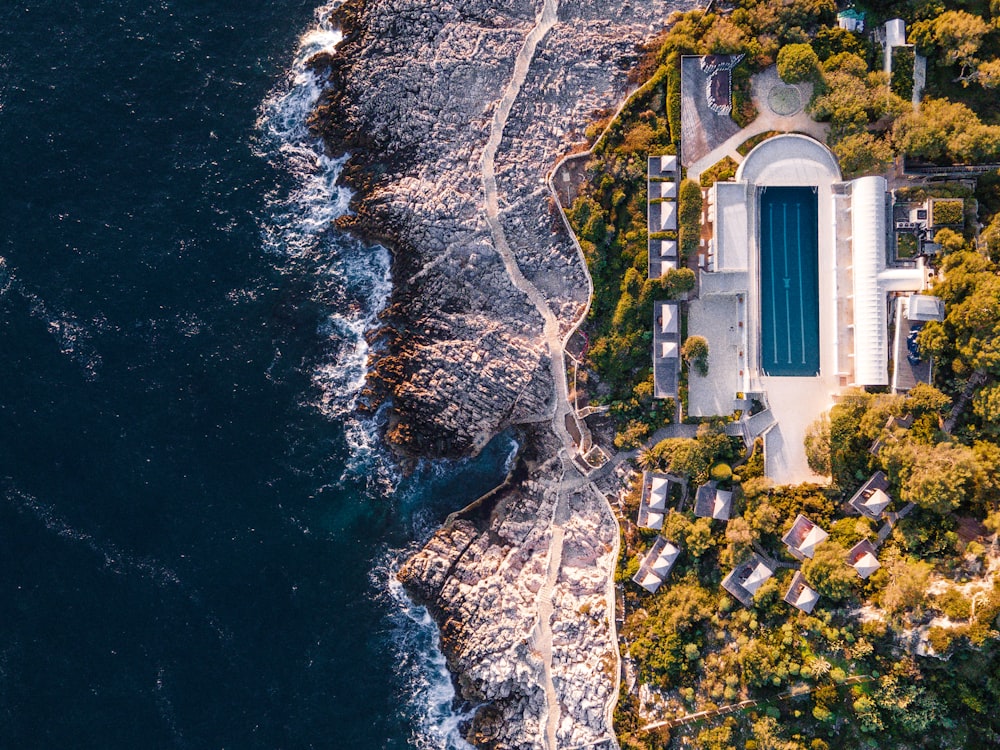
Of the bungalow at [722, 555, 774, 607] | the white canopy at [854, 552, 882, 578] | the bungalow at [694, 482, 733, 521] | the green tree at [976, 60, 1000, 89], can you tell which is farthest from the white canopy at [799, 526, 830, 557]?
the green tree at [976, 60, 1000, 89]

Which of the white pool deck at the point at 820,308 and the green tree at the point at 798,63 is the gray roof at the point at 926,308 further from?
the green tree at the point at 798,63

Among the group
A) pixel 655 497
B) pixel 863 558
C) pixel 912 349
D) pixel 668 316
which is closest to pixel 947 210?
pixel 912 349

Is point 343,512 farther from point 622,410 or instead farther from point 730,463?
point 730,463

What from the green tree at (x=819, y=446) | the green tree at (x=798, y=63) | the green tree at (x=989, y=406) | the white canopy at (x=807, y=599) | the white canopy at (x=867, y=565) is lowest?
the white canopy at (x=807, y=599)

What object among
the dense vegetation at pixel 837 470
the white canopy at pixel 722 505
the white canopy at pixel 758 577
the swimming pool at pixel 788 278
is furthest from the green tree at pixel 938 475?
the white canopy at pixel 722 505

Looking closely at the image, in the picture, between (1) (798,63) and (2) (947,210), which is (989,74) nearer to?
(2) (947,210)

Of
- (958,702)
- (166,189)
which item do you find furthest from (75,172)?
(958,702)
